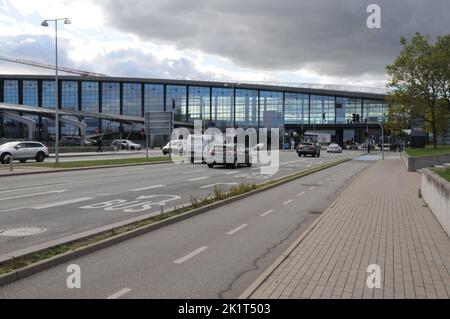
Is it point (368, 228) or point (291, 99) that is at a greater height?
point (291, 99)

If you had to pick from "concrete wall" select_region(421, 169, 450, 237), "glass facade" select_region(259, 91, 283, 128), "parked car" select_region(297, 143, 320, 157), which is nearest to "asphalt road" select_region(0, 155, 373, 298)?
"concrete wall" select_region(421, 169, 450, 237)

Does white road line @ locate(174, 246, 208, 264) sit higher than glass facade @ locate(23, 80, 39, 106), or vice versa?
glass facade @ locate(23, 80, 39, 106)

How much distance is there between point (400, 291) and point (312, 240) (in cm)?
283

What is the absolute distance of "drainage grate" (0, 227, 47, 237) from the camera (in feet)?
27.8

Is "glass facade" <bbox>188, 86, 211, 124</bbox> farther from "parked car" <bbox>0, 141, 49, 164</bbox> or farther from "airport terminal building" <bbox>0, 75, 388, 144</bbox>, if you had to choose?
"parked car" <bbox>0, 141, 49, 164</bbox>

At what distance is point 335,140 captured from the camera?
12644 centimetres

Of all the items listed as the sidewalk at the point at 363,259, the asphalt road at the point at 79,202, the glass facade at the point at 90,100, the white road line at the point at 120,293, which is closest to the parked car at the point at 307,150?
the asphalt road at the point at 79,202

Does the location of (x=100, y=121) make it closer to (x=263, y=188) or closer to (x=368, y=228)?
(x=263, y=188)

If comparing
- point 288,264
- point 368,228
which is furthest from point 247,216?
point 288,264

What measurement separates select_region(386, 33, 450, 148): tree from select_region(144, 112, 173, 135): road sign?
18985 millimetres

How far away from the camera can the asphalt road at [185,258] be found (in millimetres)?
5516

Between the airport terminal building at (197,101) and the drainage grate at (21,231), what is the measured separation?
10785 cm

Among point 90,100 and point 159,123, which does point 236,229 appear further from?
point 90,100

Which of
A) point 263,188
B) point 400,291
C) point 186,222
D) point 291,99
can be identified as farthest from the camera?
point 291,99
